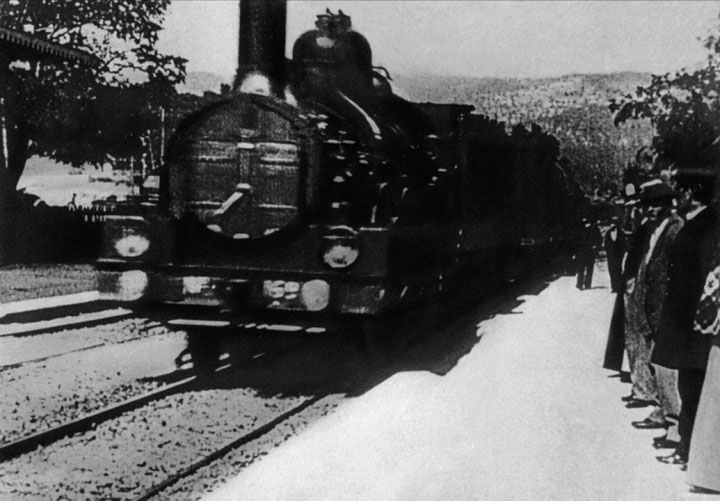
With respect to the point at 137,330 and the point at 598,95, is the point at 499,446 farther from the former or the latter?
the point at 137,330

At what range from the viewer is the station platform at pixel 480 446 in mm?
3555

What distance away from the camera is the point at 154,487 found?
3.82 meters

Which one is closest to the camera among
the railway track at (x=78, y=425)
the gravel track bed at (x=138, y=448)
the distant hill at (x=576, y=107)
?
the gravel track bed at (x=138, y=448)

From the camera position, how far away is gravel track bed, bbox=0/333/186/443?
5.03 meters

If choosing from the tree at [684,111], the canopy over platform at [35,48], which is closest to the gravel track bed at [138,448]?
the tree at [684,111]

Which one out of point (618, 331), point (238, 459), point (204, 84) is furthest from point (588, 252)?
point (238, 459)

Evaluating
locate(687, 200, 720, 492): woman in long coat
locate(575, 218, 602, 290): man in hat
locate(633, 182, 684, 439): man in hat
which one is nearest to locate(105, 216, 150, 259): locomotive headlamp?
locate(633, 182, 684, 439): man in hat

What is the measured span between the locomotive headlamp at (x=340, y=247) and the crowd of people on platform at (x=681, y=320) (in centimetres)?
174

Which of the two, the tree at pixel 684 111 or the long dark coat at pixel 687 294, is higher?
the tree at pixel 684 111

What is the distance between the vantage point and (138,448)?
448 cm

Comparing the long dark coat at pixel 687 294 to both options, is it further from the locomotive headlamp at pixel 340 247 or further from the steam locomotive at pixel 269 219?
the locomotive headlamp at pixel 340 247

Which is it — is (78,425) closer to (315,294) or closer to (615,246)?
(315,294)

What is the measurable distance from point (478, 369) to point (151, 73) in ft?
9.78

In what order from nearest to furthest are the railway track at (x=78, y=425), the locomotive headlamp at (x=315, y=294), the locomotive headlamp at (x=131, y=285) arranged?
the railway track at (x=78, y=425), the locomotive headlamp at (x=315, y=294), the locomotive headlamp at (x=131, y=285)
